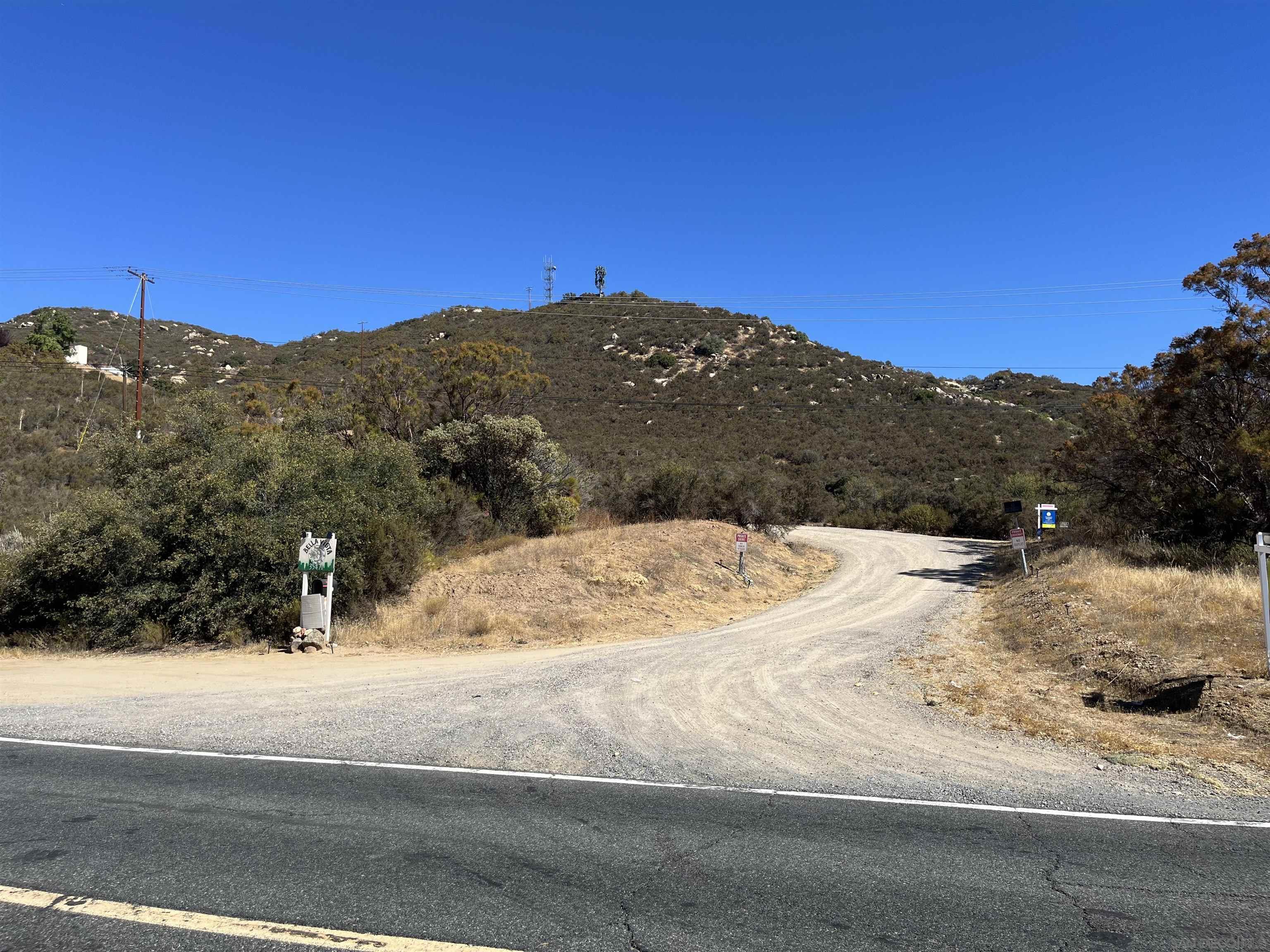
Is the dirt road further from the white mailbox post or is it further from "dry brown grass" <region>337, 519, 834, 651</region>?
"dry brown grass" <region>337, 519, 834, 651</region>

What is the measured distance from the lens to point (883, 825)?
5.40 metres

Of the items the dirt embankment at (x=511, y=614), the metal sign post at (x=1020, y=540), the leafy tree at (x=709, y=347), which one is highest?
the leafy tree at (x=709, y=347)

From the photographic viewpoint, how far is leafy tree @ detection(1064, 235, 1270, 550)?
1881cm

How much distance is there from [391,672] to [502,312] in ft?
251

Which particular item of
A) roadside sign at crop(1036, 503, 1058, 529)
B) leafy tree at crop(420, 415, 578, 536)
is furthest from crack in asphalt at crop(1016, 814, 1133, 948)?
roadside sign at crop(1036, 503, 1058, 529)

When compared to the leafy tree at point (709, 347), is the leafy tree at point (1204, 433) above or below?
below

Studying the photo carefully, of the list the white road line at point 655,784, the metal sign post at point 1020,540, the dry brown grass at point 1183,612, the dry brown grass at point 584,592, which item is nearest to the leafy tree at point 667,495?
the dry brown grass at point 584,592

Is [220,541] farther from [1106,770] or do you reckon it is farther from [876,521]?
[876,521]

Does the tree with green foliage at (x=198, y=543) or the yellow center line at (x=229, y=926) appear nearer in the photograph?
the yellow center line at (x=229, y=926)

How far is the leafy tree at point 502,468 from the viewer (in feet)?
82.3

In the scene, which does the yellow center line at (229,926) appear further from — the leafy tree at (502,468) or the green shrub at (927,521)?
the green shrub at (927,521)

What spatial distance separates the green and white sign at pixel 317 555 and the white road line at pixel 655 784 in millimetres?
6230

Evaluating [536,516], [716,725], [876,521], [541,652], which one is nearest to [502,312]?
[876,521]

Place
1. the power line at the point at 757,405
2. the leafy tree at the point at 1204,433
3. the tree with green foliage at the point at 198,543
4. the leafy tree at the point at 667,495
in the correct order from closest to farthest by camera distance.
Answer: the tree with green foliage at the point at 198,543 < the leafy tree at the point at 1204,433 < the leafy tree at the point at 667,495 < the power line at the point at 757,405
